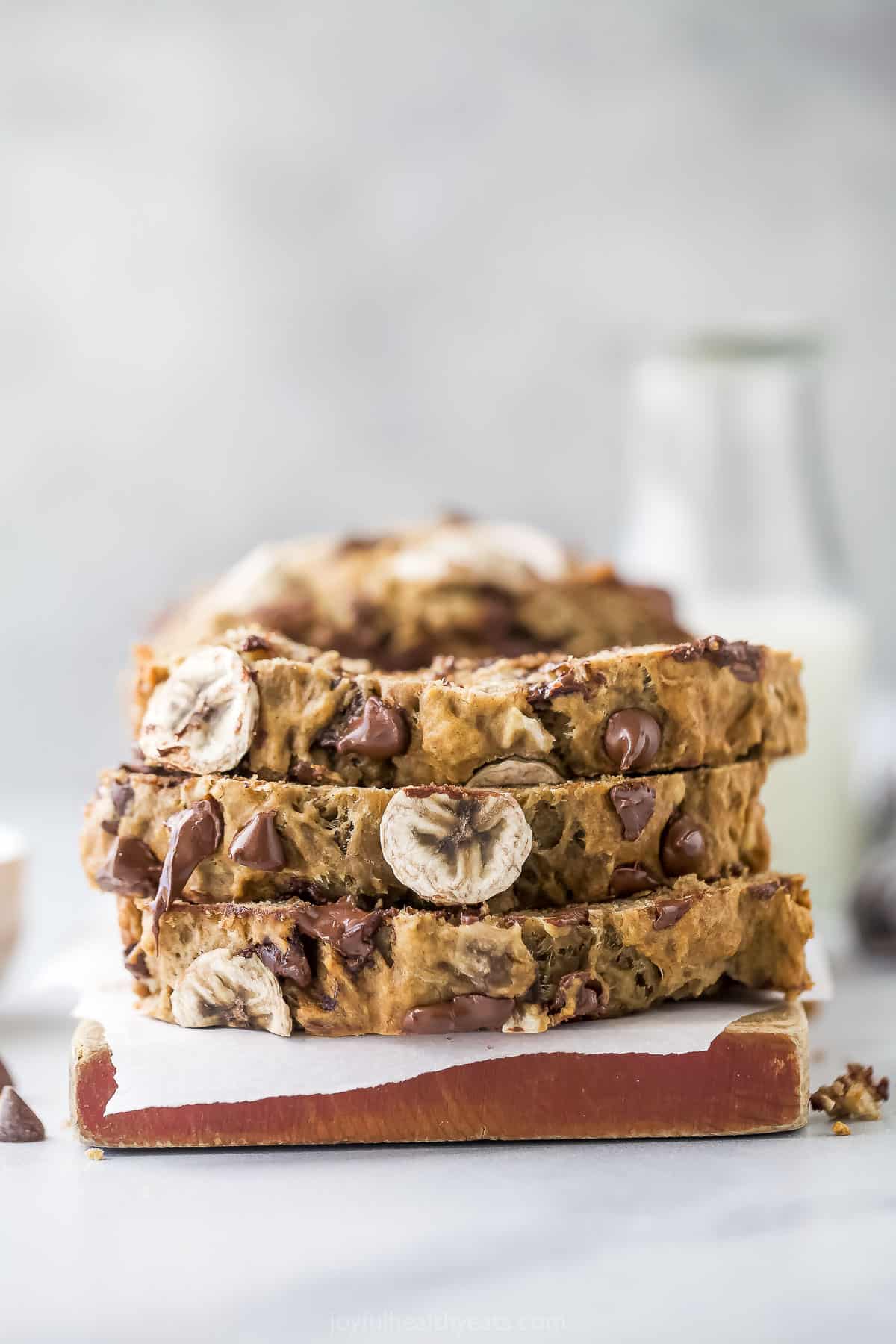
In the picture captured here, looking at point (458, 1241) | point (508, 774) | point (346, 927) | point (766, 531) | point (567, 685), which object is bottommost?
point (458, 1241)

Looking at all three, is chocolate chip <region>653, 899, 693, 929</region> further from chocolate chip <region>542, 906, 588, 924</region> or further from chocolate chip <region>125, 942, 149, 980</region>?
chocolate chip <region>125, 942, 149, 980</region>

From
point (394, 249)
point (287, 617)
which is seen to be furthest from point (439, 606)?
point (394, 249)

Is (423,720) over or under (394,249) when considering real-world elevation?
under

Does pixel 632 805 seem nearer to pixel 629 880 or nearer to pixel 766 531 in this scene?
pixel 629 880

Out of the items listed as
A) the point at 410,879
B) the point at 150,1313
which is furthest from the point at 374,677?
the point at 150,1313

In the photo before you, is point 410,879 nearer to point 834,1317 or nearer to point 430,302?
point 834,1317

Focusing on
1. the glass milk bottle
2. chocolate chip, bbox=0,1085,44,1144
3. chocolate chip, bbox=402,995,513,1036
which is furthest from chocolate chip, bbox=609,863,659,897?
the glass milk bottle
